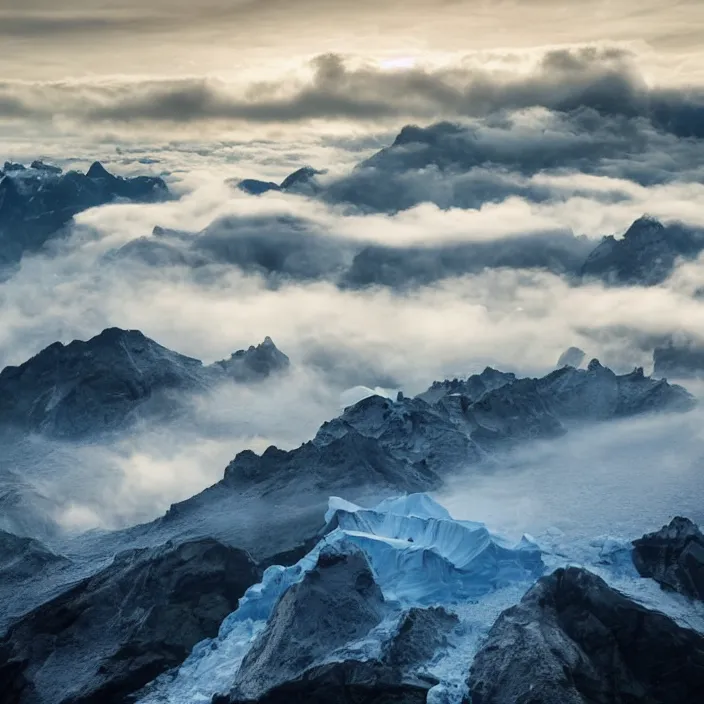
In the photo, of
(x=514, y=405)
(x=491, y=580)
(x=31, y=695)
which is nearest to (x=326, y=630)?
(x=491, y=580)

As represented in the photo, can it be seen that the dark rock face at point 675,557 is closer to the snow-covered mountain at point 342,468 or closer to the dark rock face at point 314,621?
the dark rock face at point 314,621

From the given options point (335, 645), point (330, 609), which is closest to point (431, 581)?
point (330, 609)

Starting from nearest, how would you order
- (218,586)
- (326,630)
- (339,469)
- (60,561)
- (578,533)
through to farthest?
1. (326,630)
2. (218,586)
3. (578,533)
4. (60,561)
5. (339,469)

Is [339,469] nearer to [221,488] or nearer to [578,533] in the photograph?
[221,488]

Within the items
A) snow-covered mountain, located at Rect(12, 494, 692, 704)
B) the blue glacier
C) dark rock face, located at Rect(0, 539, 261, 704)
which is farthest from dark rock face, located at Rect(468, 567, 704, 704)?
dark rock face, located at Rect(0, 539, 261, 704)

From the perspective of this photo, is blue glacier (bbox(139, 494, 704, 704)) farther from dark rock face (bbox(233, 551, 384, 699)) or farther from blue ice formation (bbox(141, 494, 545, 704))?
dark rock face (bbox(233, 551, 384, 699))
